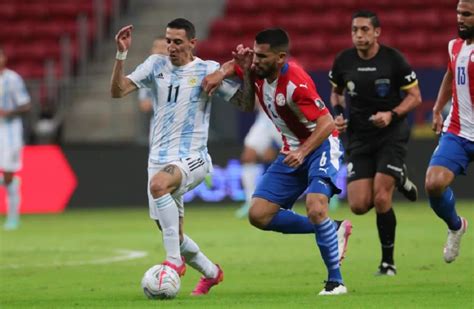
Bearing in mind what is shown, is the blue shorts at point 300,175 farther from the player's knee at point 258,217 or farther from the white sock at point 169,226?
the white sock at point 169,226

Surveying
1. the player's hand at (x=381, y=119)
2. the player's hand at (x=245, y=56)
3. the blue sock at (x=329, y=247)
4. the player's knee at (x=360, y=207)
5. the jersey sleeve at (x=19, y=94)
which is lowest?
the jersey sleeve at (x=19, y=94)

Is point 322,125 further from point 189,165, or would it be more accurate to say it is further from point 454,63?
point 454,63

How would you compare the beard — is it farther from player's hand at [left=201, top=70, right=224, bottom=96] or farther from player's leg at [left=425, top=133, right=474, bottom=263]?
player's hand at [left=201, top=70, right=224, bottom=96]

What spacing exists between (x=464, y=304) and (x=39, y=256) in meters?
6.59

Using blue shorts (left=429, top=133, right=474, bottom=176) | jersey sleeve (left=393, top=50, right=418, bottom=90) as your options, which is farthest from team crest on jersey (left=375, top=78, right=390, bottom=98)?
blue shorts (left=429, top=133, right=474, bottom=176)

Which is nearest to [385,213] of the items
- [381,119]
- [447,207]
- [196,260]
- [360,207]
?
[360,207]

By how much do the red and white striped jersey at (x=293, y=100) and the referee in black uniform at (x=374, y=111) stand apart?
1.64m

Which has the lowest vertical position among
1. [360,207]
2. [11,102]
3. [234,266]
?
[11,102]

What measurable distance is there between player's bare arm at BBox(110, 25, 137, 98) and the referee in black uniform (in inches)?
91.3

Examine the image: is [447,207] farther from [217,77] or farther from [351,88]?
[217,77]

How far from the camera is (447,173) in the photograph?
1063 centimetres

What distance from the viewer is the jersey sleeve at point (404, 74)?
11.6 meters

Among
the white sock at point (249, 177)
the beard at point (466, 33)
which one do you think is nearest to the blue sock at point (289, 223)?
the beard at point (466, 33)

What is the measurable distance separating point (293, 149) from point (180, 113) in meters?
0.95
